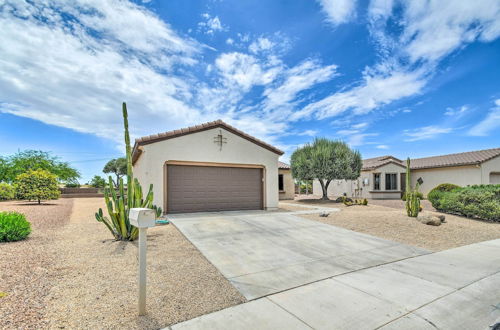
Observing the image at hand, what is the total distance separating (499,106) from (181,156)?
19371 millimetres

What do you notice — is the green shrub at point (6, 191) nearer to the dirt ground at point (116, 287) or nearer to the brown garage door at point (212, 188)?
the brown garage door at point (212, 188)

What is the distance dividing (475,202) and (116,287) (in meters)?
15.1

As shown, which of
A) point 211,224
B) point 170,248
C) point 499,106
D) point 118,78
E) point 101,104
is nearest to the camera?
point 170,248

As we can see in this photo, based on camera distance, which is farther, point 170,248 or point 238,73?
point 238,73

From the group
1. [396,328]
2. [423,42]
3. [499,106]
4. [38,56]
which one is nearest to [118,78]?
[38,56]

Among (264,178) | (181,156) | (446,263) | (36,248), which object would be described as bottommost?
(446,263)

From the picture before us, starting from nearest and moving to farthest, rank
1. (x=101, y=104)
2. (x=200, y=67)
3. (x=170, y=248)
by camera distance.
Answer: (x=170, y=248) < (x=200, y=67) < (x=101, y=104)

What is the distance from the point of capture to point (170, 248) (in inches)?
244

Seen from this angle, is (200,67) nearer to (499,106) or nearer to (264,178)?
(264,178)

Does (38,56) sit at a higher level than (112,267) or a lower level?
higher

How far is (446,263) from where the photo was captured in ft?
19.0

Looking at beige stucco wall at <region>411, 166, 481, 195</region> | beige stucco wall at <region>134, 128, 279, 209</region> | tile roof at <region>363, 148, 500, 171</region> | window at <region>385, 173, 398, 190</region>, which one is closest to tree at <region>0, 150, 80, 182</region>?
beige stucco wall at <region>134, 128, 279, 209</region>

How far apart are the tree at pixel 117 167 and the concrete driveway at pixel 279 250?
122 ft

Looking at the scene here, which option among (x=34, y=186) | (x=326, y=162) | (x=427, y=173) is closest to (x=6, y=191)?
(x=34, y=186)
